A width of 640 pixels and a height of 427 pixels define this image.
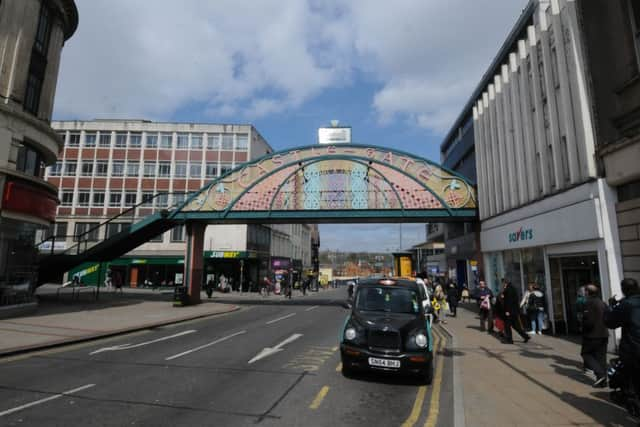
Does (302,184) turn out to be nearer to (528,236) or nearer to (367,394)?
(528,236)

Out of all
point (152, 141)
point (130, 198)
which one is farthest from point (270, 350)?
point (152, 141)

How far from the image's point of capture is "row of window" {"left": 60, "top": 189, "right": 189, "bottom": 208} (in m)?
43.5

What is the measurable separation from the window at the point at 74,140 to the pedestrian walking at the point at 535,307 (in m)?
51.2

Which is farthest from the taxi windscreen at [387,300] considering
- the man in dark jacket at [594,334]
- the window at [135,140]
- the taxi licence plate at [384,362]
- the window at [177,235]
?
the window at [135,140]

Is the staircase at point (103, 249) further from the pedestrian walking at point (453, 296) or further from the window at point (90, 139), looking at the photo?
the window at point (90, 139)

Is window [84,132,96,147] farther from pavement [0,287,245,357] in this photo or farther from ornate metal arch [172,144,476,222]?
pavement [0,287,245,357]

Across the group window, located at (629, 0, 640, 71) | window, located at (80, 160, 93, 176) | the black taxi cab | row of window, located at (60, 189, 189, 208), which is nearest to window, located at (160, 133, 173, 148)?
row of window, located at (60, 189, 189, 208)

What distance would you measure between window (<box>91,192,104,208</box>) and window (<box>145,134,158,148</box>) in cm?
828

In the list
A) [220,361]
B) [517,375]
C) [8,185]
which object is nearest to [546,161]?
[517,375]

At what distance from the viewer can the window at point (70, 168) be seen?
44344mm

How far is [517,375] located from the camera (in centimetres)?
768

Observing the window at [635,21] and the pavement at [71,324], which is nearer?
the window at [635,21]

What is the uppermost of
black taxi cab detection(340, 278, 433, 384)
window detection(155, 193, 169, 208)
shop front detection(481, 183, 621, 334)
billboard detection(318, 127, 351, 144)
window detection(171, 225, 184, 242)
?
billboard detection(318, 127, 351, 144)

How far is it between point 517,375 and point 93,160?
50496 mm
